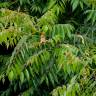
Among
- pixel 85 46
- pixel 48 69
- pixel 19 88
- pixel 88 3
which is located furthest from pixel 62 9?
pixel 19 88

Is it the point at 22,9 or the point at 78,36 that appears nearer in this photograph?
the point at 78,36

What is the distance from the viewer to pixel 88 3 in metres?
3.25

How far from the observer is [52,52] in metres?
2.82

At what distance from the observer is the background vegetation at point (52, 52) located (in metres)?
2.63

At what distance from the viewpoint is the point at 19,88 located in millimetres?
3408

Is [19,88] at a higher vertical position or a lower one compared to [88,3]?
lower

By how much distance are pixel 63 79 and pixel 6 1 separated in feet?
4.39

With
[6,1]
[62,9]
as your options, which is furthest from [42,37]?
[6,1]

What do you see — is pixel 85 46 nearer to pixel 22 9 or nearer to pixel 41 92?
pixel 41 92

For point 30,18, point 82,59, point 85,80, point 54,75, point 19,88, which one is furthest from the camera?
point 19,88

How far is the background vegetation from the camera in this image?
8.63 feet

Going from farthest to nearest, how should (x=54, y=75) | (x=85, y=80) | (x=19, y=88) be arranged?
(x=19, y=88) → (x=54, y=75) → (x=85, y=80)

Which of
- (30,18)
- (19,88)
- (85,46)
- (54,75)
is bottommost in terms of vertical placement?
(19,88)

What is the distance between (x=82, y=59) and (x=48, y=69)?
0.36m
